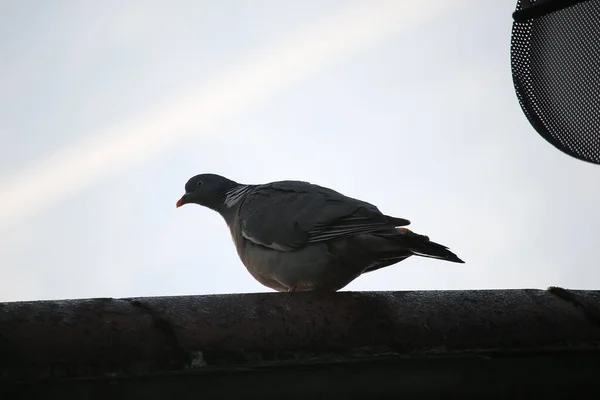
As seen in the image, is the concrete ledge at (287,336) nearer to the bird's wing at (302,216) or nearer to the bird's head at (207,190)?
the bird's wing at (302,216)

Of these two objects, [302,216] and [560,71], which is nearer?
[560,71]

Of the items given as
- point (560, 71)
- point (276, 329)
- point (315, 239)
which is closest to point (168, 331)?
point (276, 329)

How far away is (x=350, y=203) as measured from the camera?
4820mm

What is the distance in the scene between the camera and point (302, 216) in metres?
4.90

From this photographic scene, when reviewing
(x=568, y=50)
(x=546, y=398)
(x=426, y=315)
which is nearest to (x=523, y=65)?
(x=568, y=50)

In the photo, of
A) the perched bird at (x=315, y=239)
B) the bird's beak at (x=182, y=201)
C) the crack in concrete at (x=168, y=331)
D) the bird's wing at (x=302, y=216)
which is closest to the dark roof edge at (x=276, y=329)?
the crack in concrete at (x=168, y=331)

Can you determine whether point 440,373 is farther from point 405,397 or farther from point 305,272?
point 305,272

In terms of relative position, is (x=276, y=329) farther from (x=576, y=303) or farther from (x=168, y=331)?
(x=576, y=303)

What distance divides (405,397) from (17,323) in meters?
1.31

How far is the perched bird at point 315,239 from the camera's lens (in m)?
4.44

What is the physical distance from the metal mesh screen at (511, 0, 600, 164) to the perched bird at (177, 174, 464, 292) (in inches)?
46.9

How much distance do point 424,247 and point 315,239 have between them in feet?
2.50

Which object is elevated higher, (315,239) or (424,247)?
(315,239)

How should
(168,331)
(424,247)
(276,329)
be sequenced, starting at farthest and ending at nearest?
1. (424,247)
2. (276,329)
3. (168,331)
